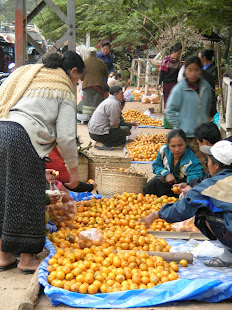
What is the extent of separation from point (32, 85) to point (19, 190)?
84 cm

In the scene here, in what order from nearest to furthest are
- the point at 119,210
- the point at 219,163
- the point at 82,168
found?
the point at 219,163, the point at 119,210, the point at 82,168

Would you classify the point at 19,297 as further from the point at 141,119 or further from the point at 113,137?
the point at 141,119

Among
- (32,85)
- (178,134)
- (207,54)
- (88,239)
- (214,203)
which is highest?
(207,54)

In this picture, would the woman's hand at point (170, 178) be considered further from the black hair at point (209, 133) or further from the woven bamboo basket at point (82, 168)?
the woven bamboo basket at point (82, 168)

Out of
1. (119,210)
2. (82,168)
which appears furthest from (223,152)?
(82,168)

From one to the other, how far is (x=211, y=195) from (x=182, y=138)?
212 cm

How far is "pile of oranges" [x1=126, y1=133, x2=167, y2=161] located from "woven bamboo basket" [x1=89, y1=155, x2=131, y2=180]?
4.61 ft

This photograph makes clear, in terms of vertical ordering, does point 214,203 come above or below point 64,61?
below

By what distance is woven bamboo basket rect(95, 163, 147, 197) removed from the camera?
18.6 feet

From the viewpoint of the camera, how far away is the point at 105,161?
21.1 ft

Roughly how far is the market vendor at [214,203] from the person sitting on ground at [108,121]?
208 inches

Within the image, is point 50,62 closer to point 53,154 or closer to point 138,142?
point 53,154

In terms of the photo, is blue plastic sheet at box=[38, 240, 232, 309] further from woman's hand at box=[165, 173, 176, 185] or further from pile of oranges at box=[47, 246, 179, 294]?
woman's hand at box=[165, 173, 176, 185]

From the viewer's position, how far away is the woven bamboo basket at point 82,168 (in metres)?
6.15
